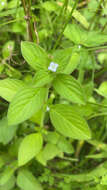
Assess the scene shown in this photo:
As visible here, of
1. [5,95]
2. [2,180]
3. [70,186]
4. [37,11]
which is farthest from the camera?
[37,11]

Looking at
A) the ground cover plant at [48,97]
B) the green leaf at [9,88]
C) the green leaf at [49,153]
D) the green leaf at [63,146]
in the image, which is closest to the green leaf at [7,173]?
the ground cover plant at [48,97]

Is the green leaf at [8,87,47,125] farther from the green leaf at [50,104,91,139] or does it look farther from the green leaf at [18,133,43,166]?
the green leaf at [18,133,43,166]

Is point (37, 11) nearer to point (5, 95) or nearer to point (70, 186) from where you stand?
point (5, 95)

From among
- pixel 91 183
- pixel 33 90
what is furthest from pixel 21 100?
pixel 91 183

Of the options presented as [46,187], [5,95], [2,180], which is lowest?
[46,187]

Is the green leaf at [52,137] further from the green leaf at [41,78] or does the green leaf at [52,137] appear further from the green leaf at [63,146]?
the green leaf at [41,78]

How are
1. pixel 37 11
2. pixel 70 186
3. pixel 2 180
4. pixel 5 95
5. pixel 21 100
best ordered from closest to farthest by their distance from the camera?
pixel 21 100 → pixel 5 95 → pixel 2 180 → pixel 70 186 → pixel 37 11

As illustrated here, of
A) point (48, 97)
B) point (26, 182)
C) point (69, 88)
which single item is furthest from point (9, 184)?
point (69, 88)
